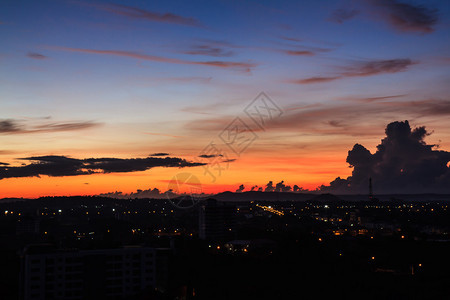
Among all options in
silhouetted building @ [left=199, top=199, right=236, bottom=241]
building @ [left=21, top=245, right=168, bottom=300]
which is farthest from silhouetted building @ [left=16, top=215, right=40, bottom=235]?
building @ [left=21, top=245, right=168, bottom=300]

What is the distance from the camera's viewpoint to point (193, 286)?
31.0 metres

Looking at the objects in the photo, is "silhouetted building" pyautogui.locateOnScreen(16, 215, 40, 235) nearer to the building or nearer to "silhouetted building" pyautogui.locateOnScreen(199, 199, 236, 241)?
"silhouetted building" pyautogui.locateOnScreen(199, 199, 236, 241)

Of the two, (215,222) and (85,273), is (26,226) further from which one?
(85,273)

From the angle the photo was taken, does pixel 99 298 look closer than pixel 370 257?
Yes

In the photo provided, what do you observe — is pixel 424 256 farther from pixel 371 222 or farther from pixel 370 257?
pixel 371 222

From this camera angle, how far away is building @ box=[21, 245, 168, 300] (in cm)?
2405

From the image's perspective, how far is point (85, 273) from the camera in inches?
974

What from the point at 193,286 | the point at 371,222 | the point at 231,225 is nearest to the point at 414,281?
the point at 193,286

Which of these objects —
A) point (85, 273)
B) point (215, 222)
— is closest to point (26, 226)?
point (215, 222)

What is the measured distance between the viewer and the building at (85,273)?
78.9 feet

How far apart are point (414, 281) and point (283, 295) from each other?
1163 centimetres

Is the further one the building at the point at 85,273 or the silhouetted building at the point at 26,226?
the silhouetted building at the point at 26,226

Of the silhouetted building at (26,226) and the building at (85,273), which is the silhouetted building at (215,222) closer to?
the silhouetted building at (26,226)

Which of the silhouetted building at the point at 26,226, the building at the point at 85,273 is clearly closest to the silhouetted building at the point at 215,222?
the silhouetted building at the point at 26,226
